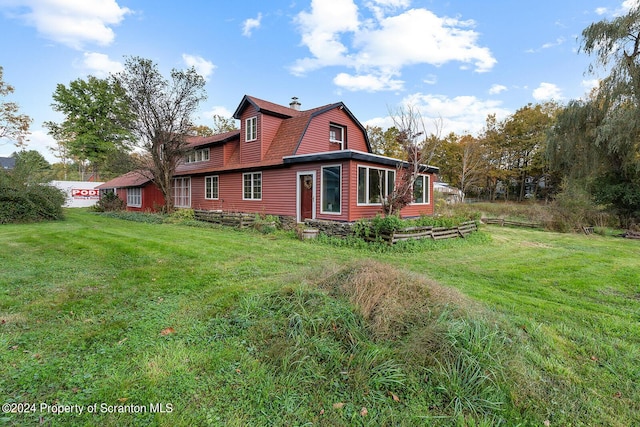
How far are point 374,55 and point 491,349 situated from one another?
582 inches

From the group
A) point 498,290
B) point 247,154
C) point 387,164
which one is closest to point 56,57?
point 247,154

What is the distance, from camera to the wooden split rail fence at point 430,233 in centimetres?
890

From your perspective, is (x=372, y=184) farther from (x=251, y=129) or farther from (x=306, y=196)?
(x=251, y=129)

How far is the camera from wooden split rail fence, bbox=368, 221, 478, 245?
890cm

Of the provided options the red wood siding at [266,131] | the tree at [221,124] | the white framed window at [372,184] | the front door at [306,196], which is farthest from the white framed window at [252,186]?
the tree at [221,124]

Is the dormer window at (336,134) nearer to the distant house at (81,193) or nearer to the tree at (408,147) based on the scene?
the tree at (408,147)

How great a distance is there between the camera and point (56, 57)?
13961 mm

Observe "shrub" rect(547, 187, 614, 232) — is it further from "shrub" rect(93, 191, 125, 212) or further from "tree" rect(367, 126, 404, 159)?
"shrub" rect(93, 191, 125, 212)

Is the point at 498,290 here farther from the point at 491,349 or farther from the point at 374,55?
A: the point at 374,55

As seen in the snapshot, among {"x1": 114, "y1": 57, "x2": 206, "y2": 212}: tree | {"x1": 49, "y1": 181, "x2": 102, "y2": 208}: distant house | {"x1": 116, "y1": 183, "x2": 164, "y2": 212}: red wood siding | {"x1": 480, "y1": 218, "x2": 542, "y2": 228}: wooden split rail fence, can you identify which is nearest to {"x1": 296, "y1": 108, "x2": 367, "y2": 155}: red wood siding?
{"x1": 114, "y1": 57, "x2": 206, "y2": 212}: tree

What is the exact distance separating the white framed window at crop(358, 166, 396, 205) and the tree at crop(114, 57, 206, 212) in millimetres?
10721

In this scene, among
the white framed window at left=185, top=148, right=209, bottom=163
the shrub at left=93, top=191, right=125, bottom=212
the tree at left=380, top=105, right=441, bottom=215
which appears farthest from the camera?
the shrub at left=93, top=191, right=125, bottom=212

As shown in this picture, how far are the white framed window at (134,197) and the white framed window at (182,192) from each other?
5.33 metres

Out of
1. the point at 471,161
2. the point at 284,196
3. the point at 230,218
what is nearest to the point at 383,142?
the point at 471,161
